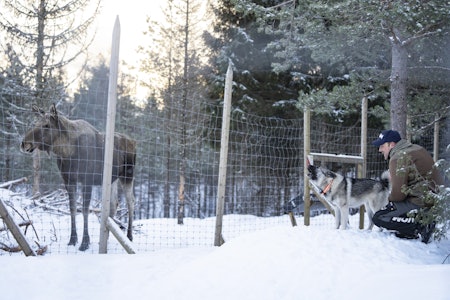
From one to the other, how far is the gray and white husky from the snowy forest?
122cm

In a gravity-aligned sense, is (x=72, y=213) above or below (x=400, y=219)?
below

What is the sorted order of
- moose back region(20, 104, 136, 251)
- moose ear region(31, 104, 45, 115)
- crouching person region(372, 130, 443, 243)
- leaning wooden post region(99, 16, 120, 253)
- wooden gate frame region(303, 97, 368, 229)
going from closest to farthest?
crouching person region(372, 130, 443, 243), leaning wooden post region(99, 16, 120, 253), moose ear region(31, 104, 45, 115), moose back region(20, 104, 136, 251), wooden gate frame region(303, 97, 368, 229)

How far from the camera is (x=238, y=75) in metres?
15.1

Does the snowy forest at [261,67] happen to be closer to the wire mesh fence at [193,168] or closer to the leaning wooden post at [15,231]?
the wire mesh fence at [193,168]

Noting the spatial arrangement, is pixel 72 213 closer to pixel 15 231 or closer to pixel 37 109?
pixel 15 231

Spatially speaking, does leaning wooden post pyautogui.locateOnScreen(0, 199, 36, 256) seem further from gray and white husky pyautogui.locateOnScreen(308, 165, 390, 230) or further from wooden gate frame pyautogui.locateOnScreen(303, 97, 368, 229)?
wooden gate frame pyautogui.locateOnScreen(303, 97, 368, 229)

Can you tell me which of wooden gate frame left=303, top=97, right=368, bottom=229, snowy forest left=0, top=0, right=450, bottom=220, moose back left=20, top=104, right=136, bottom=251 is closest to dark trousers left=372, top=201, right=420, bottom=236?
snowy forest left=0, top=0, right=450, bottom=220

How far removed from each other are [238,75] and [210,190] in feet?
36.4

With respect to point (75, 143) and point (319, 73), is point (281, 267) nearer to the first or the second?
point (75, 143)

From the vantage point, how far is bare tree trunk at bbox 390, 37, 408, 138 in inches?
260

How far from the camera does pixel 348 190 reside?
20.0 feet

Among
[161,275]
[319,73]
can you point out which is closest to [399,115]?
[161,275]

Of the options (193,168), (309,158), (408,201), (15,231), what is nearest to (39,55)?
(193,168)

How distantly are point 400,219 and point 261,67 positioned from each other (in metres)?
11.1
